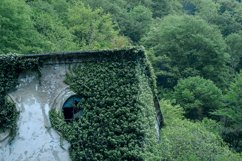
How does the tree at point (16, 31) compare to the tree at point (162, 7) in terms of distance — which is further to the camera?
the tree at point (162, 7)

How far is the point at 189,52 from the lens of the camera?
201 ft

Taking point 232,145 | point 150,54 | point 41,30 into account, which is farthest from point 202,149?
point 150,54

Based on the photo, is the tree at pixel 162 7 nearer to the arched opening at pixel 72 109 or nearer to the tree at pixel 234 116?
the tree at pixel 234 116

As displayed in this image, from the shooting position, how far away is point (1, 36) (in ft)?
139

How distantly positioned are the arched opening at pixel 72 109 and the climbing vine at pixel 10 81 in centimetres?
183

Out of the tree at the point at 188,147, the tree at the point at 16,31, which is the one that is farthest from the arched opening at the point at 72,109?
the tree at the point at 16,31

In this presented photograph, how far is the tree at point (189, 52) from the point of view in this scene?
6078cm

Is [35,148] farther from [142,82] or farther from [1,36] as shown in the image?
[1,36]

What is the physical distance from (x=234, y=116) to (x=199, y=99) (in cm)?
888

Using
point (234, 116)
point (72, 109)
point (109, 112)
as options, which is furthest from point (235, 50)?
point (109, 112)

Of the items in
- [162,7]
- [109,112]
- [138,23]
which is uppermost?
[162,7]

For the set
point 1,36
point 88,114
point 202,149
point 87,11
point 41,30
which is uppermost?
point 87,11

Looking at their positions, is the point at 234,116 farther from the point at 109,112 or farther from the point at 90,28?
the point at 109,112

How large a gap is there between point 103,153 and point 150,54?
137 ft
